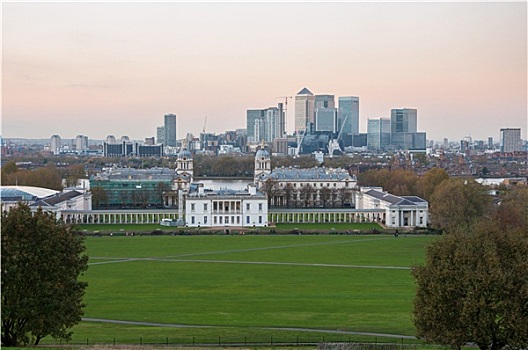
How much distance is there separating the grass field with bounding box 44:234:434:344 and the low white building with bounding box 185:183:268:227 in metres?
17.8

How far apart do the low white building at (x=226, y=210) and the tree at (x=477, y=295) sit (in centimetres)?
5504

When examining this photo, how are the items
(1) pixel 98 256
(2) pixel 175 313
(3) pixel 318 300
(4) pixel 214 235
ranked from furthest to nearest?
(4) pixel 214 235 → (1) pixel 98 256 → (3) pixel 318 300 → (2) pixel 175 313

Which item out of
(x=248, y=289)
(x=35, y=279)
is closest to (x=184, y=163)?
(x=248, y=289)

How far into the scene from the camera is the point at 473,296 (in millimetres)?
24391

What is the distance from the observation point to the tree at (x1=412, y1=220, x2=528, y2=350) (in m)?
24.3

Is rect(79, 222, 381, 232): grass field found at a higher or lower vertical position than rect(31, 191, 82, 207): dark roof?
lower

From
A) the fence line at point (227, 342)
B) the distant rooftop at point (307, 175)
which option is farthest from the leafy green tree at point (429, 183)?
the fence line at point (227, 342)

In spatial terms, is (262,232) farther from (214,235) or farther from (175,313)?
(175,313)

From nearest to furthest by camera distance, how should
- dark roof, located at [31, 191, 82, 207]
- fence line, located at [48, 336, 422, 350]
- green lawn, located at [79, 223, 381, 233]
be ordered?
1. fence line, located at [48, 336, 422, 350]
2. green lawn, located at [79, 223, 381, 233]
3. dark roof, located at [31, 191, 82, 207]

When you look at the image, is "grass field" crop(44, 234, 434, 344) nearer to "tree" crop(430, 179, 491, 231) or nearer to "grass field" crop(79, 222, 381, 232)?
"tree" crop(430, 179, 491, 231)

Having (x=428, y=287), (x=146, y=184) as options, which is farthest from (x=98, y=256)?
(x=146, y=184)

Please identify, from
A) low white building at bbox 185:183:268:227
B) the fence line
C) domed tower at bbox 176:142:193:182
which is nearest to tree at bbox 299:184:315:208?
domed tower at bbox 176:142:193:182

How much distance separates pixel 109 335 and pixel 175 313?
483cm

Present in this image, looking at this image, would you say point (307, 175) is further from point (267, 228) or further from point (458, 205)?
point (458, 205)
